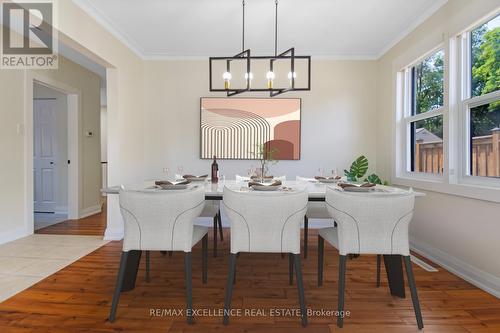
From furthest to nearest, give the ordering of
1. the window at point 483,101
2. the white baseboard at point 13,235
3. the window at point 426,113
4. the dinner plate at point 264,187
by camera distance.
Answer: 1. the white baseboard at point 13,235
2. the window at point 426,113
3. the window at point 483,101
4. the dinner plate at point 264,187

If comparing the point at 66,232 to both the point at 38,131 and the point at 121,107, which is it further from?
the point at 38,131

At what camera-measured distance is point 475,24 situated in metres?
2.32

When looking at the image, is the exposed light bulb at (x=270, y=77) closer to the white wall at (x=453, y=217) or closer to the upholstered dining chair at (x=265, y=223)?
the upholstered dining chair at (x=265, y=223)

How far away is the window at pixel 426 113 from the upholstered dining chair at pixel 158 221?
2596mm

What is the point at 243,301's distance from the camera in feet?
6.41

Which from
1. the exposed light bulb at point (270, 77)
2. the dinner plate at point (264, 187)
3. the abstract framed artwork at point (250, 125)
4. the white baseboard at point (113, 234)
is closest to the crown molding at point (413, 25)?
the abstract framed artwork at point (250, 125)

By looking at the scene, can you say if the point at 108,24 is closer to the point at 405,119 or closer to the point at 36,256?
the point at 36,256

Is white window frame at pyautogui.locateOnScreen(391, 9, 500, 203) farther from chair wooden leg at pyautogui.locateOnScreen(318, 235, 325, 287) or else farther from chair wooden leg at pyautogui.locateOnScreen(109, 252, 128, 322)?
chair wooden leg at pyautogui.locateOnScreen(109, 252, 128, 322)

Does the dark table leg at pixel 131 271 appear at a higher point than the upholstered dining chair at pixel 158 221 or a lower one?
lower

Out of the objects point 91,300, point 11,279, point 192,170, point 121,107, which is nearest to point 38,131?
point 121,107

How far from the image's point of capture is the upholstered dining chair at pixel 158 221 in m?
1.68

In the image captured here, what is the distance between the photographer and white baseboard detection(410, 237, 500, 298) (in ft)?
6.87

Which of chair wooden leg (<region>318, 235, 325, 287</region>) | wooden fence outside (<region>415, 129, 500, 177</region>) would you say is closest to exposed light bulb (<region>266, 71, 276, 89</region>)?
chair wooden leg (<region>318, 235, 325, 287</region>)

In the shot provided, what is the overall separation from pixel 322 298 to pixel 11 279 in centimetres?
249
